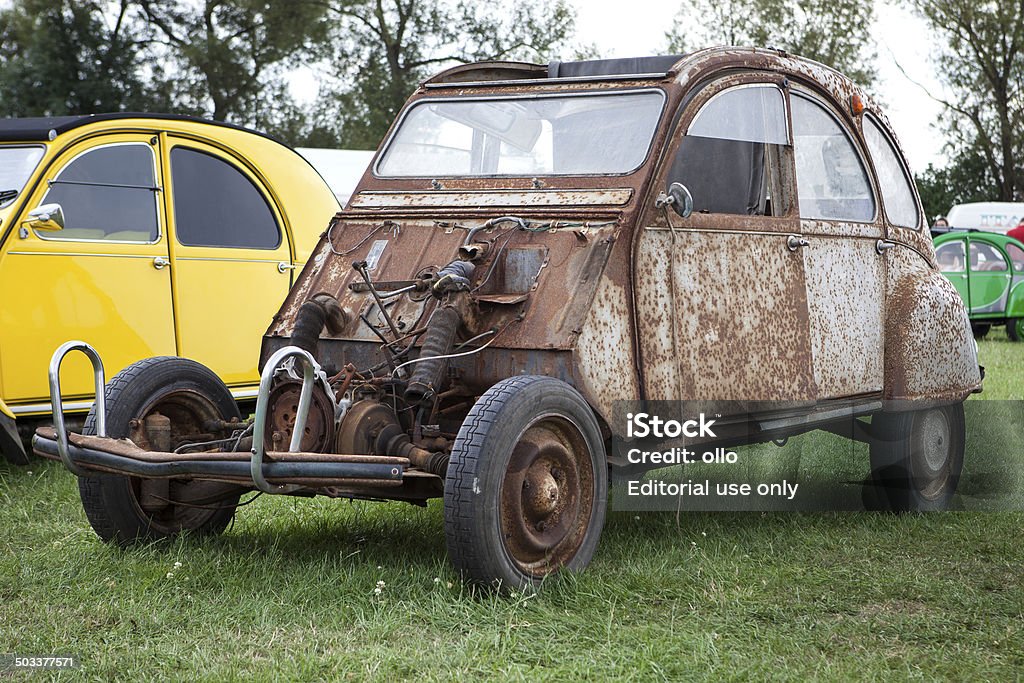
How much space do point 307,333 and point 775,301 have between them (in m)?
2.21

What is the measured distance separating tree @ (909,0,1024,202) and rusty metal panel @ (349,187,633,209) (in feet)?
108

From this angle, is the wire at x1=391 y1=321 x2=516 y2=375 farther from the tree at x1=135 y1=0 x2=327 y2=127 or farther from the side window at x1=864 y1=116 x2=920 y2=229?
the tree at x1=135 y1=0 x2=327 y2=127

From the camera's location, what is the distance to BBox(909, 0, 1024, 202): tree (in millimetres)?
35344

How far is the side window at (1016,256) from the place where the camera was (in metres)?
18.6

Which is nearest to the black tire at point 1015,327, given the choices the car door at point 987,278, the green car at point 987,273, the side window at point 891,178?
the green car at point 987,273

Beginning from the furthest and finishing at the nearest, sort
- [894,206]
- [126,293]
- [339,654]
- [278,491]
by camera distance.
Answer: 1. [126,293]
2. [894,206]
3. [278,491]
4. [339,654]

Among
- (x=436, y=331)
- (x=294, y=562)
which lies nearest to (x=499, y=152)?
(x=436, y=331)

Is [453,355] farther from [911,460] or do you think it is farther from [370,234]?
[911,460]

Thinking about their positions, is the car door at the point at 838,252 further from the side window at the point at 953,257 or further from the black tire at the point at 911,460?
the side window at the point at 953,257

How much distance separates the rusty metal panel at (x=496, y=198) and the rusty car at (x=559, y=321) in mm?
14

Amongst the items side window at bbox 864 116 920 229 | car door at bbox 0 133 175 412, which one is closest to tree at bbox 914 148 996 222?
side window at bbox 864 116 920 229

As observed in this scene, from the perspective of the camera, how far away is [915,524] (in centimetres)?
632

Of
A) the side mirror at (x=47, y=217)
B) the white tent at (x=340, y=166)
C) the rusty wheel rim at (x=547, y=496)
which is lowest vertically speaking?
the rusty wheel rim at (x=547, y=496)

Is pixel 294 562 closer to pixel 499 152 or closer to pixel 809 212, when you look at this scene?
pixel 499 152
